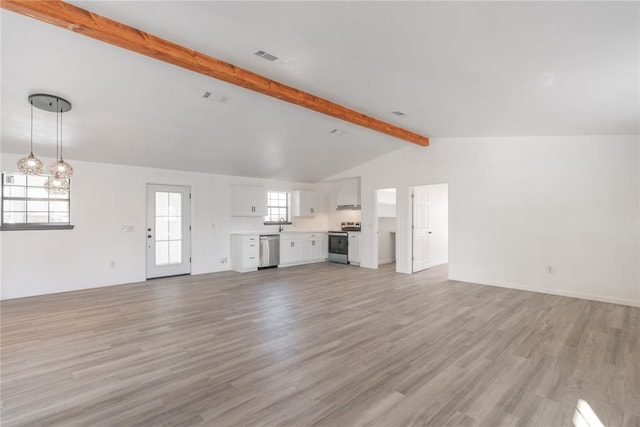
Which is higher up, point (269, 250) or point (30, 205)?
point (30, 205)

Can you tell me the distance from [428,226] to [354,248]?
1.95 metres

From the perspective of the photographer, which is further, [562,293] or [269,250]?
[269,250]

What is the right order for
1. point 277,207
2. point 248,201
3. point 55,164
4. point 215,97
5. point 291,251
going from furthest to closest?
point 277,207, point 291,251, point 248,201, point 215,97, point 55,164

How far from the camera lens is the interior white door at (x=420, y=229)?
717 centimetres

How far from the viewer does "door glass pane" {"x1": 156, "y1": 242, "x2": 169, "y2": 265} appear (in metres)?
6.56

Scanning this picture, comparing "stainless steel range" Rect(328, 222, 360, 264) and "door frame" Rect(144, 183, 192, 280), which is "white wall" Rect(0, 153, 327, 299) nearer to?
"door frame" Rect(144, 183, 192, 280)

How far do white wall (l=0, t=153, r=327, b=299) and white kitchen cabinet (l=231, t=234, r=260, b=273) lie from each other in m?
0.44

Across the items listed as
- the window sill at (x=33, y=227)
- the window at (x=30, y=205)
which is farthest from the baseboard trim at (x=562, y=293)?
the window at (x=30, y=205)

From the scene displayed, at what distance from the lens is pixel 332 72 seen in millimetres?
3564

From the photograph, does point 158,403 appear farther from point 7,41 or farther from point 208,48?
point 7,41

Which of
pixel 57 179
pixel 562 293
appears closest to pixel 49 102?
pixel 57 179

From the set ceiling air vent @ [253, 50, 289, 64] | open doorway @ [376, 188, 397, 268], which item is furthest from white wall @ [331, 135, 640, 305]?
ceiling air vent @ [253, 50, 289, 64]

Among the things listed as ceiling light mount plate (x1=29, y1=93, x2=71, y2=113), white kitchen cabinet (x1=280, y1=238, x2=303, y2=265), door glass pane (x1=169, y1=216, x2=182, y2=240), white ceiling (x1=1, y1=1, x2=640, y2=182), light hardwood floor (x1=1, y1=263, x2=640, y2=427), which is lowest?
light hardwood floor (x1=1, y1=263, x2=640, y2=427)

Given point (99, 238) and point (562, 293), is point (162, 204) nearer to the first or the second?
point (99, 238)
